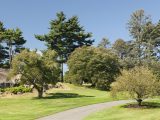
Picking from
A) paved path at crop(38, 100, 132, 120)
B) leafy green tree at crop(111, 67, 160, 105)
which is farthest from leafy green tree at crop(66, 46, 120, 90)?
paved path at crop(38, 100, 132, 120)

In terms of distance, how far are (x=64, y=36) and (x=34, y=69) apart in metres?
36.5

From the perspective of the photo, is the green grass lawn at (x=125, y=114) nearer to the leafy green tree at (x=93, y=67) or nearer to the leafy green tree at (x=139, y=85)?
the leafy green tree at (x=139, y=85)

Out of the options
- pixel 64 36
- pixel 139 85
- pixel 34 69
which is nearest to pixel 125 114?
pixel 139 85

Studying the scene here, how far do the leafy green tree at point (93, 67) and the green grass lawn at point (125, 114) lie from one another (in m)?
34.4

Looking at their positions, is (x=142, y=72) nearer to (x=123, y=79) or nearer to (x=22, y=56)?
(x=123, y=79)

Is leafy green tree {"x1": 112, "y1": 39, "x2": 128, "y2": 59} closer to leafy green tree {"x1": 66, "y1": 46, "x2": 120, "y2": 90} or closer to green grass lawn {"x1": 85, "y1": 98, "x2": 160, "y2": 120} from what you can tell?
leafy green tree {"x1": 66, "y1": 46, "x2": 120, "y2": 90}

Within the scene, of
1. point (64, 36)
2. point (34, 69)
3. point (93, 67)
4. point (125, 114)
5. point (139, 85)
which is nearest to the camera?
point (125, 114)

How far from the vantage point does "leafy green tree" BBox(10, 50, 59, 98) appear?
5791 centimetres

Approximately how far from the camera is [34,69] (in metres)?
58.0

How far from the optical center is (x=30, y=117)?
3669 cm

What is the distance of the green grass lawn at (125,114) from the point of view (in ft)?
113

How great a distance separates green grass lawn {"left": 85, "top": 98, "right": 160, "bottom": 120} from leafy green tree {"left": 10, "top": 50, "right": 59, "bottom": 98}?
1907 cm

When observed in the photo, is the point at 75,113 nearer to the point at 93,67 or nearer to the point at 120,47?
the point at 93,67

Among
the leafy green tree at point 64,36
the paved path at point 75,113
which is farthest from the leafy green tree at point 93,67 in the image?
the paved path at point 75,113
